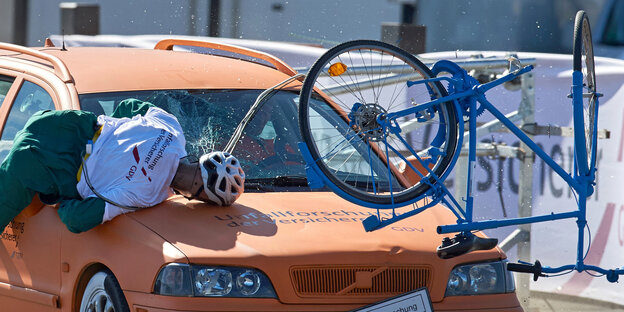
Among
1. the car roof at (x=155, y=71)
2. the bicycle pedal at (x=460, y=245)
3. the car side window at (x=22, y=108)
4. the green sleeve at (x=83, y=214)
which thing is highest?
the car roof at (x=155, y=71)

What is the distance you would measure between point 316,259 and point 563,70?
4427mm

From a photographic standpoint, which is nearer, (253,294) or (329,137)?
(253,294)

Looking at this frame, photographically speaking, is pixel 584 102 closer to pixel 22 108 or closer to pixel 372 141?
pixel 372 141

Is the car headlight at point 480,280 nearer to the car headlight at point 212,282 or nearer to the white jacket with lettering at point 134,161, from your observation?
the car headlight at point 212,282

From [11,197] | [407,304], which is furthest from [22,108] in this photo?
[407,304]

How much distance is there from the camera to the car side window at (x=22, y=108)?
5137 millimetres

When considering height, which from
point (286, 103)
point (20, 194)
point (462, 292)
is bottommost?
point (462, 292)

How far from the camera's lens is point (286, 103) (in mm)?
5578

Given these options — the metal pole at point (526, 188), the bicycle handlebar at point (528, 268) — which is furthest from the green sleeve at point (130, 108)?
the metal pole at point (526, 188)

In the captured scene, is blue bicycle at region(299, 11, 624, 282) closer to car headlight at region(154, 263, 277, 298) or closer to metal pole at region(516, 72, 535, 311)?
car headlight at region(154, 263, 277, 298)

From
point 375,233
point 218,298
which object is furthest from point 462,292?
point 218,298

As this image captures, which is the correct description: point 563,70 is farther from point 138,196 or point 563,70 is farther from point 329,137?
point 138,196

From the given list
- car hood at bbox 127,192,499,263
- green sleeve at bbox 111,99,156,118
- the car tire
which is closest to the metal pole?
car hood at bbox 127,192,499,263

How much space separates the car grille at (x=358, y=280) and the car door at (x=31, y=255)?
1159 millimetres
